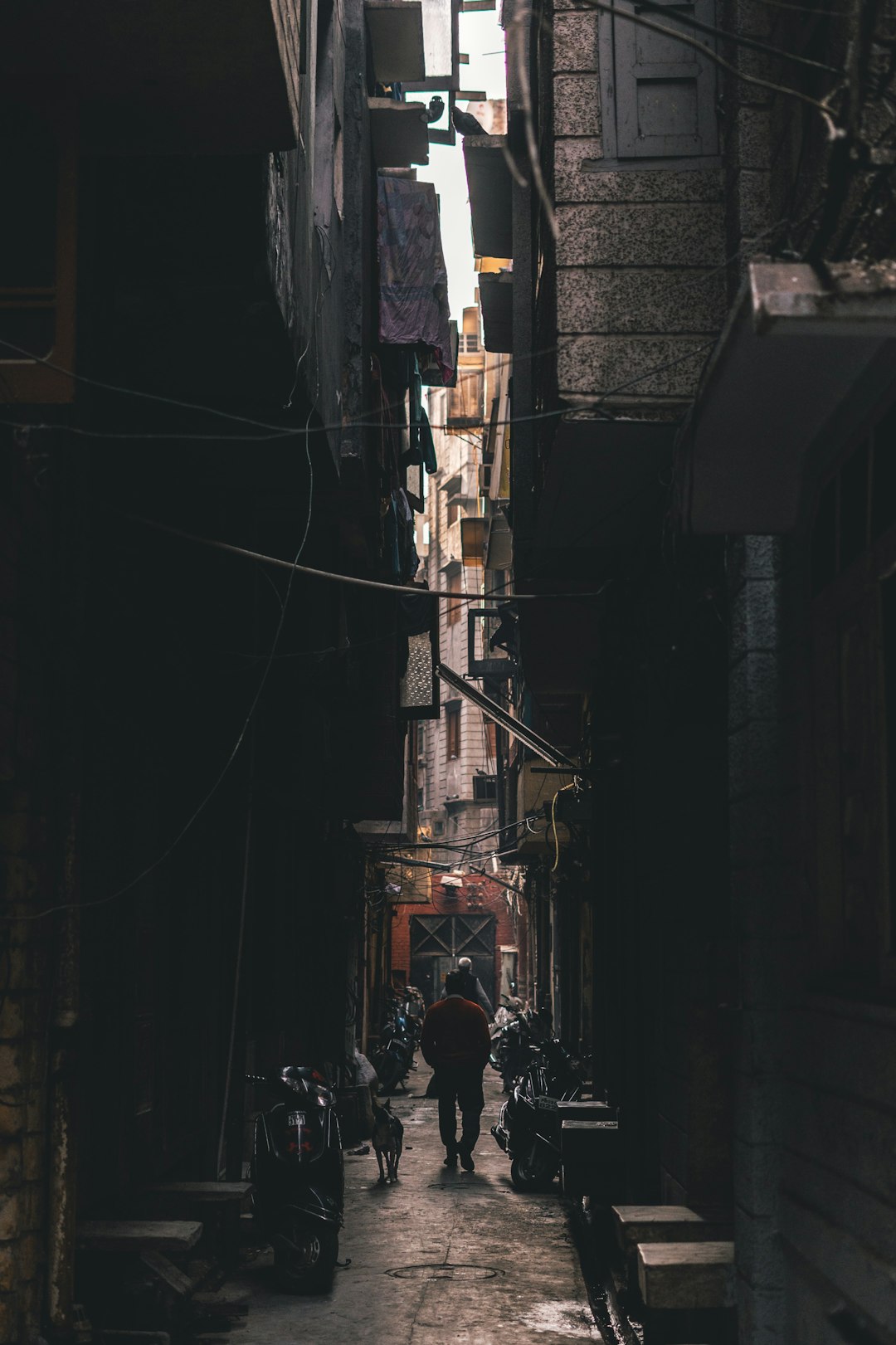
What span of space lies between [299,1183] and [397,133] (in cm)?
1031

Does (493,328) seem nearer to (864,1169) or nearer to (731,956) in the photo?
(731,956)

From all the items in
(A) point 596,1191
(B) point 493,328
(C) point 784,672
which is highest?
(B) point 493,328

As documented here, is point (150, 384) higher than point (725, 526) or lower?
higher

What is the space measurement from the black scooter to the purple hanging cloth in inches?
→ 282

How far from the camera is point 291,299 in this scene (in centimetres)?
799

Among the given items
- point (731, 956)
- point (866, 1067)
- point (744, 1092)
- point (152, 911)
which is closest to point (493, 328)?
point (152, 911)

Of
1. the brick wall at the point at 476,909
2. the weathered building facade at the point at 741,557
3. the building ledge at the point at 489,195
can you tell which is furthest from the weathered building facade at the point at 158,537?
the brick wall at the point at 476,909

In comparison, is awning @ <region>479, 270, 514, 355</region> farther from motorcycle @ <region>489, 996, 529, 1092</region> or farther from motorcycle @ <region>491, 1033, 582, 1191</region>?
motorcycle @ <region>489, 996, 529, 1092</region>

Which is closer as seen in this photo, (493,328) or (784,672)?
(784,672)

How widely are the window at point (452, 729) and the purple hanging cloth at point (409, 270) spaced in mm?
39917

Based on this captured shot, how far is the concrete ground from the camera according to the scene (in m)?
8.42

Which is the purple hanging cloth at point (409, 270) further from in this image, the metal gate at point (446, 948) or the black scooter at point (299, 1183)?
the metal gate at point (446, 948)

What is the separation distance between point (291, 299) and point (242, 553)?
146 cm

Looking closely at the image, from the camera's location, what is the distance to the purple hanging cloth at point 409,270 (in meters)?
13.6
